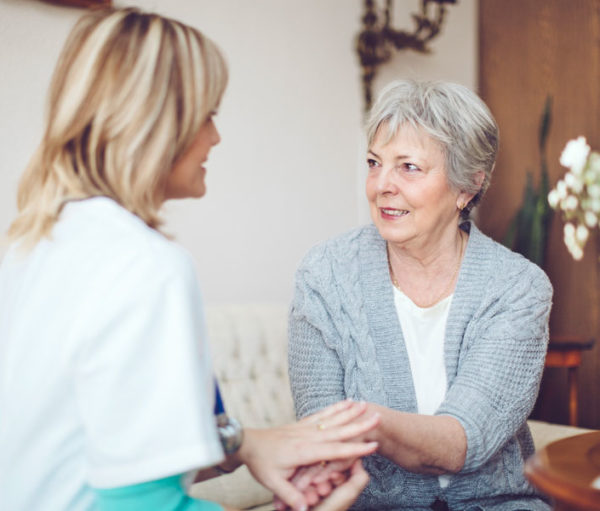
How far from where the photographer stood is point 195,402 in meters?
0.81

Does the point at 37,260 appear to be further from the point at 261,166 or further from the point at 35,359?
the point at 261,166

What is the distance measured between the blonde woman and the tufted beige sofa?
3.74ft

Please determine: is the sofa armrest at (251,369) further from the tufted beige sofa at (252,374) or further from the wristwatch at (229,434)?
the wristwatch at (229,434)

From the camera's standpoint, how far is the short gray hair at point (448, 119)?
5.46 feet

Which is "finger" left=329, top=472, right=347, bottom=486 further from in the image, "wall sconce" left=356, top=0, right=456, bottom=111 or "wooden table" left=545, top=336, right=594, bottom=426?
"wall sconce" left=356, top=0, right=456, bottom=111

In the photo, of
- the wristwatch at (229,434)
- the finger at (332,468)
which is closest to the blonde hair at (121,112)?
the wristwatch at (229,434)

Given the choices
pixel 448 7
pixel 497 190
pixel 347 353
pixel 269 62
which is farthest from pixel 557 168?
pixel 347 353

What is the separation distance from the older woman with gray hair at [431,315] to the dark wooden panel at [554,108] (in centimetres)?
188

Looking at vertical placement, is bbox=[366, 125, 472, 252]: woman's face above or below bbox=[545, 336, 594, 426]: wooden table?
above

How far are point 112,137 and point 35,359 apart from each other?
0.29m

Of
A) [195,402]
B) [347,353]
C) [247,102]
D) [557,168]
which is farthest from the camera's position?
[557,168]

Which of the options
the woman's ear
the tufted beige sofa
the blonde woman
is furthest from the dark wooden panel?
the blonde woman

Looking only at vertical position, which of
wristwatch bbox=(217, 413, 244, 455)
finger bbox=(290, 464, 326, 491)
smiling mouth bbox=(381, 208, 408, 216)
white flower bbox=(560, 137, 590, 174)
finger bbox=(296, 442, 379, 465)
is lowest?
finger bbox=(290, 464, 326, 491)

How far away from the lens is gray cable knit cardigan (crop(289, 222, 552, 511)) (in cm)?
148
